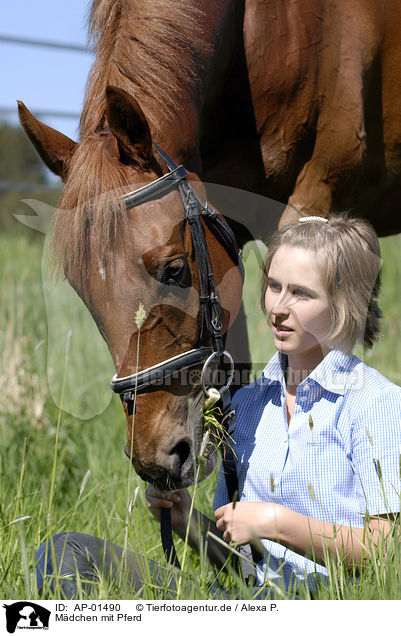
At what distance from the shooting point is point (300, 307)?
1504 mm

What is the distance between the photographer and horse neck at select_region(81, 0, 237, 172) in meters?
1.65

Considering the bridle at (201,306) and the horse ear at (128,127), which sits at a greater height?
the horse ear at (128,127)

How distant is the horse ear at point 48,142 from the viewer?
1.65m

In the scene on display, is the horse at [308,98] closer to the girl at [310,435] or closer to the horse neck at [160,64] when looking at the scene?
the horse neck at [160,64]

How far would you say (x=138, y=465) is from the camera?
4.91 ft

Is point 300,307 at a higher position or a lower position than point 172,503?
higher

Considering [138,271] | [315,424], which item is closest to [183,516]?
[315,424]

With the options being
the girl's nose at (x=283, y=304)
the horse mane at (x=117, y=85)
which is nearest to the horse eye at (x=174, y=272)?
the horse mane at (x=117, y=85)

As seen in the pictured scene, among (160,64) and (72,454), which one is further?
(72,454)

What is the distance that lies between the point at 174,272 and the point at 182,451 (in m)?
0.44

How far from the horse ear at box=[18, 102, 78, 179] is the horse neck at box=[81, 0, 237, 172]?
64 millimetres

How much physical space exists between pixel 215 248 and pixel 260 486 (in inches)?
25.2
